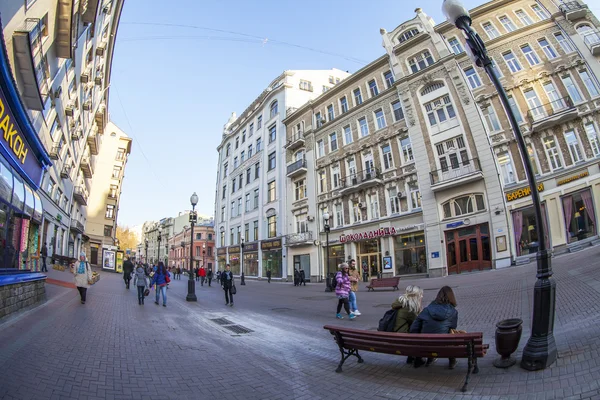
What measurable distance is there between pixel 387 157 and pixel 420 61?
8279 millimetres

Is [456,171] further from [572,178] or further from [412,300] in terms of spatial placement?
[412,300]

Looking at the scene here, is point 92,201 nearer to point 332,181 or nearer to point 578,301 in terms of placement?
point 332,181

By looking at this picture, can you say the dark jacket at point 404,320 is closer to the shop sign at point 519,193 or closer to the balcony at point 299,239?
the shop sign at point 519,193

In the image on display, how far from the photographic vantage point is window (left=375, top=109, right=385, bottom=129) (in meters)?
25.5

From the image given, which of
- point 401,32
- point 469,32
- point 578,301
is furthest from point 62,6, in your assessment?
point 401,32

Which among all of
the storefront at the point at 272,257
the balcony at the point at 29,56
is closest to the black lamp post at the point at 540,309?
the balcony at the point at 29,56

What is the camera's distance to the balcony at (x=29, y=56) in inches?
333

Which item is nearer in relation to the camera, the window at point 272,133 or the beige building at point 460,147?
the beige building at point 460,147

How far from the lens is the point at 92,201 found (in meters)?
47.0

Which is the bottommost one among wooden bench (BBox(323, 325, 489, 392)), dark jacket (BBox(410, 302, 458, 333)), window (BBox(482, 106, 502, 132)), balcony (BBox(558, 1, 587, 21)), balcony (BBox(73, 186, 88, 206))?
wooden bench (BBox(323, 325, 489, 392))

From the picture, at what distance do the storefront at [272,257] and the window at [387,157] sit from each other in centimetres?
1440

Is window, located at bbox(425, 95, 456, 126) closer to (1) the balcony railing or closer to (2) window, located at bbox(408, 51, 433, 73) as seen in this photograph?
(2) window, located at bbox(408, 51, 433, 73)

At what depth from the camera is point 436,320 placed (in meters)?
4.17

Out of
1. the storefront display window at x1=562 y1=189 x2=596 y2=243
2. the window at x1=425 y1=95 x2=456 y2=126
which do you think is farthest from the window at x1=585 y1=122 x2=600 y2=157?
the window at x1=425 y1=95 x2=456 y2=126
